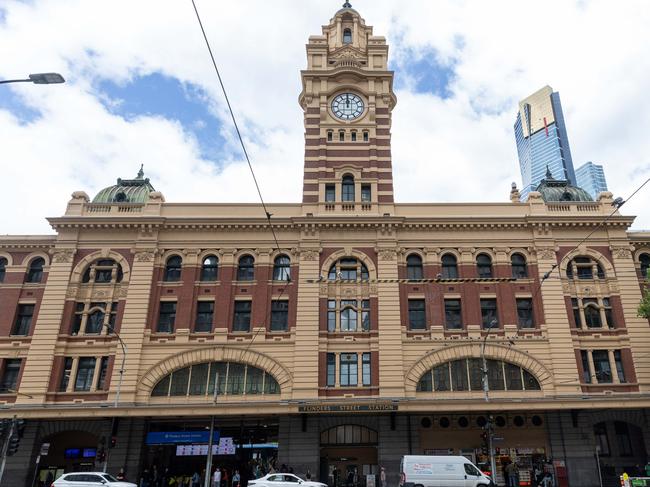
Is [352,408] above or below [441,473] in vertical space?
above

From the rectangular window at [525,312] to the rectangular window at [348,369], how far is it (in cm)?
1185

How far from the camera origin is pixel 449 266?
36094mm

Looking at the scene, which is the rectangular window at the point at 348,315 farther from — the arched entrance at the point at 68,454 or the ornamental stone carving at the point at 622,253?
the ornamental stone carving at the point at 622,253

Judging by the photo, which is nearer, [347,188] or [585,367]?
[585,367]

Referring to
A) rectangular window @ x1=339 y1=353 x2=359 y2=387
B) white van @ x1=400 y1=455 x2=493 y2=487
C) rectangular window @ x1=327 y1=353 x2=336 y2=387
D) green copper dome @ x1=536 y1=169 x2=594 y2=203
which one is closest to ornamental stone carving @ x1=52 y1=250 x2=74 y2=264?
rectangular window @ x1=327 y1=353 x2=336 y2=387

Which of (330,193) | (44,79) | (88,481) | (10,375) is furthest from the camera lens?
(330,193)

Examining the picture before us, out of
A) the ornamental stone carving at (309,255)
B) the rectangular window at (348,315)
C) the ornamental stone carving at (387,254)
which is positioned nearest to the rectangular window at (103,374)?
the ornamental stone carving at (309,255)

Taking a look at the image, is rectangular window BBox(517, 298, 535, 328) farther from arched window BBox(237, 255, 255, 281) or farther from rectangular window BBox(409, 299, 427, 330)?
arched window BBox(237, 255, 255, 281)

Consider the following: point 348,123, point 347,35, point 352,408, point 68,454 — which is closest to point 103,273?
point 68,454

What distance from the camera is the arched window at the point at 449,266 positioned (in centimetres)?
3581

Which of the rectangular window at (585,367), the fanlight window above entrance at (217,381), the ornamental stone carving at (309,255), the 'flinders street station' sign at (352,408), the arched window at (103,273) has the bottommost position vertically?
the 'flinders street station' sign at (352,408)

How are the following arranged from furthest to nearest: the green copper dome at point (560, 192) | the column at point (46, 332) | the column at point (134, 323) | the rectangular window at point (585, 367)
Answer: the green copper dome at point (560, 192)
the rectangular window at point (585, 367)
the column at point (134, 323)
the column at point (46, 332)

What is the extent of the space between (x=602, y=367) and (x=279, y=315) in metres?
22.1

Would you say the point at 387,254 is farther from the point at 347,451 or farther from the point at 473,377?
the point at 347,451
